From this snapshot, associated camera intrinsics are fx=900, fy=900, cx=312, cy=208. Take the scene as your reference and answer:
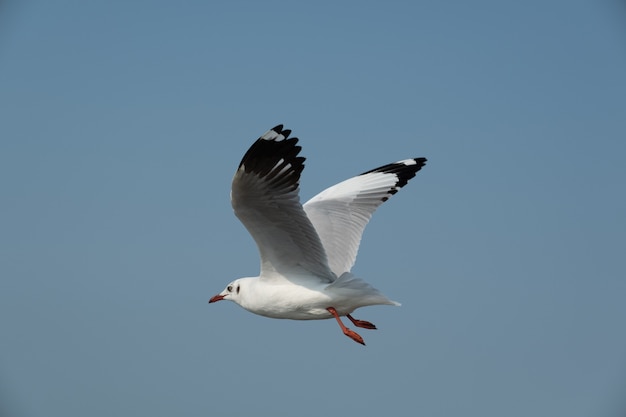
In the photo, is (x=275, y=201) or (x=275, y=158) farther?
(x=275, y=201)

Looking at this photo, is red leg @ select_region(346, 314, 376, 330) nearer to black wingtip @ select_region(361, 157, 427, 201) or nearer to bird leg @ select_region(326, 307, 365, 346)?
bird leg @ select_region(326, 307, 365, 346)

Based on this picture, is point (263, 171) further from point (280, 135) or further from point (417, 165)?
point (417, 165)

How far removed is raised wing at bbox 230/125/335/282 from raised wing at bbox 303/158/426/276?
3.69ft

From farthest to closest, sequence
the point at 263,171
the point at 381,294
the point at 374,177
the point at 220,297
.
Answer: the point at 374,177, the point at 220,297, the point at 381,294, the point at 263,171

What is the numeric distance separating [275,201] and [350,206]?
256 cm

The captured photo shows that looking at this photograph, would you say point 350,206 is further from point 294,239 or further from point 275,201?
point 275,201

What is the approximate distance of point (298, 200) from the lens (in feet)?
27.1

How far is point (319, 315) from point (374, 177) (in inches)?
113

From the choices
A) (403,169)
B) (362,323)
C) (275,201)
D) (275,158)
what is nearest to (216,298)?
(362,323)

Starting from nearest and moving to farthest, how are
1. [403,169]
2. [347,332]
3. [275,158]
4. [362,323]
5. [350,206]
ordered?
[275,158], [347,332], [362,323], [350,206], [403,169]

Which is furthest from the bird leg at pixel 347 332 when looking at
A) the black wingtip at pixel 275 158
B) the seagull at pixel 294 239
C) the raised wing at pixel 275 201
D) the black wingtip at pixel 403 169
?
the black wingtip at pixel 403 169

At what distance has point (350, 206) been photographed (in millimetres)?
10703

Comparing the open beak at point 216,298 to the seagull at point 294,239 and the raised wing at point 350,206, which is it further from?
the raised wing at point 350,206

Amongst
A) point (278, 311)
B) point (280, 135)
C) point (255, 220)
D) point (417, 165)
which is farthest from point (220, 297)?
point (417, 165)
